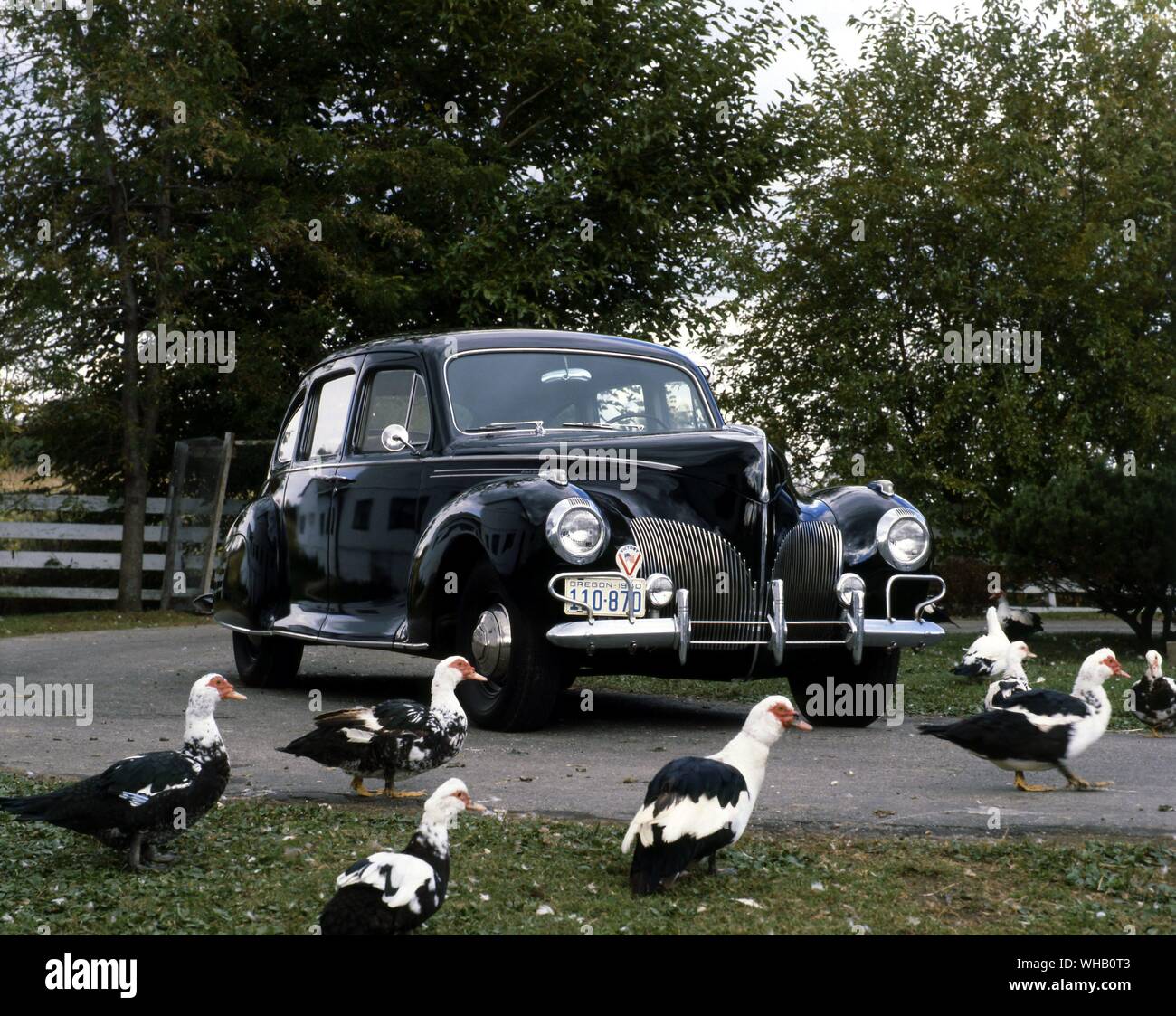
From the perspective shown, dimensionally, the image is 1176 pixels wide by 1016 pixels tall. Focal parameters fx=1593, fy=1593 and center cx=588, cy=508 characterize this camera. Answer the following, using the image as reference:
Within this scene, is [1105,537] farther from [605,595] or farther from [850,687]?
[605,595]

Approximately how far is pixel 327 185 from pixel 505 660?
14.9 meters

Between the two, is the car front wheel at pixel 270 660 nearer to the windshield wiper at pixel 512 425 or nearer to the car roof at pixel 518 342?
the car roof at pixel 518 342

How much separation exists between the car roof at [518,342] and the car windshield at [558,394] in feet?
0.22

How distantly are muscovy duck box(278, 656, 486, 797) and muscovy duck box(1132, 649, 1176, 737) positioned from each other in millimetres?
4965

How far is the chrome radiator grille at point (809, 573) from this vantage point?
887 centimetres

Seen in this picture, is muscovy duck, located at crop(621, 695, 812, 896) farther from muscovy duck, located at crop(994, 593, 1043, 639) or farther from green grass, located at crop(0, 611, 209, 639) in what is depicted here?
muscovy duck, located at crop(994, 593, 1043, 639)

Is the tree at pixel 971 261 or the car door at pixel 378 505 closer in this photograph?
the car door at pixel 378 505

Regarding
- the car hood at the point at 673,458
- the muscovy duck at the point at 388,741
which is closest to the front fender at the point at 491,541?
the car hood at the point at 673,458

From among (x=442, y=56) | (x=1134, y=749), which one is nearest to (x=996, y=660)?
(x=1134, y=749)

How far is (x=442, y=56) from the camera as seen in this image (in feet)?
83.7

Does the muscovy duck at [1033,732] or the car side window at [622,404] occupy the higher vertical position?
the car side window at [622,404]

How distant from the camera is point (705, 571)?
8.56 metres
